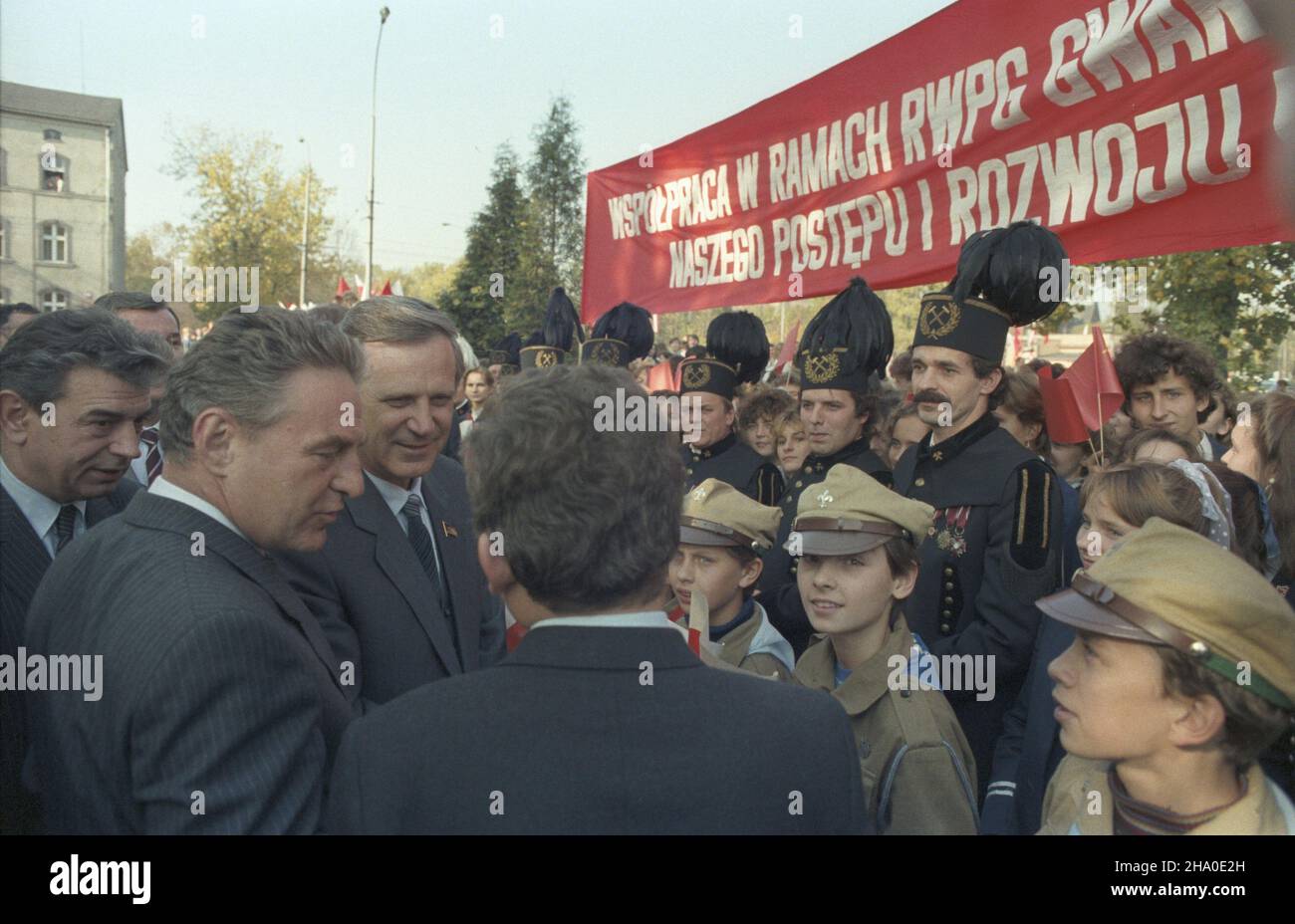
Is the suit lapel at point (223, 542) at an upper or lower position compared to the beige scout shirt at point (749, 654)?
upper

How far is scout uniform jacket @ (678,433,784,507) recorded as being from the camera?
5488 millimetres

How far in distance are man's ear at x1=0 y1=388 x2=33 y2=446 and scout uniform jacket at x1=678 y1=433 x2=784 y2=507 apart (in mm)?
2960

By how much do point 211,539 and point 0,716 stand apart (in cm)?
104

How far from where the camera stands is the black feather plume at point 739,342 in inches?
254

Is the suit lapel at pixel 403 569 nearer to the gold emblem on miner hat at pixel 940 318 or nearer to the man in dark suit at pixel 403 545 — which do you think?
the man in dark suit at pixel 403 545

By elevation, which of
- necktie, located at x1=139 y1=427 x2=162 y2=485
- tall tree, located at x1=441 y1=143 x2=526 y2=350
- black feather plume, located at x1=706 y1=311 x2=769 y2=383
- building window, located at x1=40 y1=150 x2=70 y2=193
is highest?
building window, located at x1=40 y1=150 x2=70 y2=193

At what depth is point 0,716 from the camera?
2578 millimetres

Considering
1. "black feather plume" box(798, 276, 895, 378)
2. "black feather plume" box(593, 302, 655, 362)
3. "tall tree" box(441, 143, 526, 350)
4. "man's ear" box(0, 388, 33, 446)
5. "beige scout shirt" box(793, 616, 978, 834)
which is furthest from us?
"tall tree" box(441, 143, 526, 350)

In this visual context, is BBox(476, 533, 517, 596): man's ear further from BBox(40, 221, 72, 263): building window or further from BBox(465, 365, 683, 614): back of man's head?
BBox(40, 221, 72, 263): building window

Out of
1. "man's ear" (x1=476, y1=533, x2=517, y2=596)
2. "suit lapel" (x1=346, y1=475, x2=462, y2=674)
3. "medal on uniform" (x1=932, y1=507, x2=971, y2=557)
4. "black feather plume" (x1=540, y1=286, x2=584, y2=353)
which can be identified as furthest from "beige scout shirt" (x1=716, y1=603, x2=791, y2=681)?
"black feather plume" (x1=540, y1=286, x2=584, y2=353)

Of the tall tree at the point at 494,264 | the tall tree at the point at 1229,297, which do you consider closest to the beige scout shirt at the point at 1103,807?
the tall tree at the point at 1229,297

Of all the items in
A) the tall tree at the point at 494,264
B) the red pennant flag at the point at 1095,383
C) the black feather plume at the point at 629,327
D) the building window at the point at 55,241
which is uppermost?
the building window at the point at 55,241
